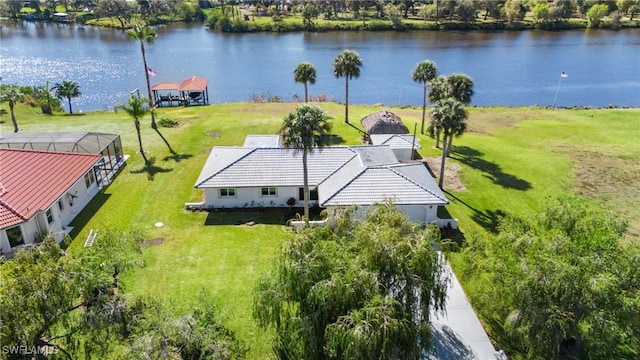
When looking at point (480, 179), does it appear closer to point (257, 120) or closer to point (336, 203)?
point (336, 203)

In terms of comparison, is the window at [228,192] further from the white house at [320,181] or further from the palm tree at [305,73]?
the palm tree at [305,73]

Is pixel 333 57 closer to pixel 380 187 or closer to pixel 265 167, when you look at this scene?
pixel 265 167

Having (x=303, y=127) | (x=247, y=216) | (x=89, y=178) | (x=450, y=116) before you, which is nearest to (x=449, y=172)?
Result: (x=450, y=116)

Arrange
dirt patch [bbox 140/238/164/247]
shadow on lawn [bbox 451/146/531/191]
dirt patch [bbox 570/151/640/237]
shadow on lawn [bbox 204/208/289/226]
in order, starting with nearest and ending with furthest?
dirt patch [bbox 140/238/164/247], shadow on lawn [bbox 204/208/289/226], dirt patch [bbox 570/151/640/237], shadow on lawn [bbox 451/146/531/191]

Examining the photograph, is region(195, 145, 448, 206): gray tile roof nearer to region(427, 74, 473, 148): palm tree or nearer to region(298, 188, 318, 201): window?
region(298, 188, 318, 201): window

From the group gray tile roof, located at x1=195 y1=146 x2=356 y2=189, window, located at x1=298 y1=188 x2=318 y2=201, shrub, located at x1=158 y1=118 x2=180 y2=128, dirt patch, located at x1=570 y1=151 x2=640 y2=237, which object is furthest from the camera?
shrub, located at x1=158 y1=118 x2=180 y2=128

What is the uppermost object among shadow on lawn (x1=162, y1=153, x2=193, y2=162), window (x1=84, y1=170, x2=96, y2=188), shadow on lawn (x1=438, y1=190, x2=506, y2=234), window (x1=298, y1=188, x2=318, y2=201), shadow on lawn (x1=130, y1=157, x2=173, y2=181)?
window (x1=84, y1=170, x2=96, y2=188)

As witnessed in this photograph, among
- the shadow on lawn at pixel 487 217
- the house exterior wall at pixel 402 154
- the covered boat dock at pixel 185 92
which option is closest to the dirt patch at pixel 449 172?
the house exterior wall at pixel 402 154

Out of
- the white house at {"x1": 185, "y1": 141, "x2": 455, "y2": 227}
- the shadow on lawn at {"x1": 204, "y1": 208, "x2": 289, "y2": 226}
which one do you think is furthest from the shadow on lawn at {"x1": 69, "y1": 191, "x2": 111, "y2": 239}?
the shadow on lawn at {"x1": 204, "y1": 208, "x2": 289, "y2": 226}

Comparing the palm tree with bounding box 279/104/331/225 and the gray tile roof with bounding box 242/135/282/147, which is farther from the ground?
the palm tree with bounding box 279/104/331/225
